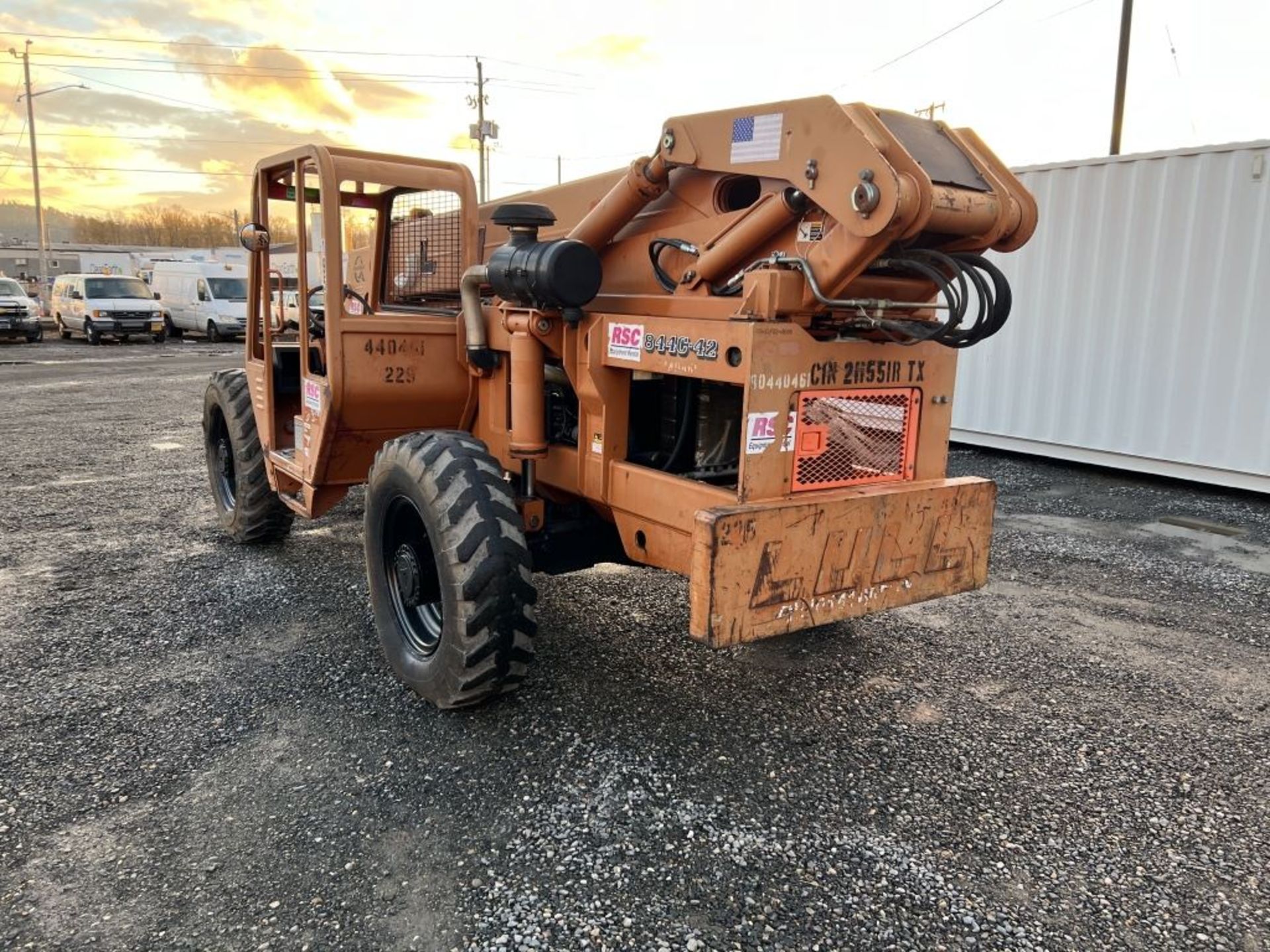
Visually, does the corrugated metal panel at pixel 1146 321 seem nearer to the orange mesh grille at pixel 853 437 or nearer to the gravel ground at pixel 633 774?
the gravel ground at pixel 633 774

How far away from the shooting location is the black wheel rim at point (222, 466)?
661cm

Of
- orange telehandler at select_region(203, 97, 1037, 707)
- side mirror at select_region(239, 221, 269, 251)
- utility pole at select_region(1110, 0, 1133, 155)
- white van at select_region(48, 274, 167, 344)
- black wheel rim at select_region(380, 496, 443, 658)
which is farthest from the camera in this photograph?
white van at select_region(48, 274, 167, 344)

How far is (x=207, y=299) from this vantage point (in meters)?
27.0

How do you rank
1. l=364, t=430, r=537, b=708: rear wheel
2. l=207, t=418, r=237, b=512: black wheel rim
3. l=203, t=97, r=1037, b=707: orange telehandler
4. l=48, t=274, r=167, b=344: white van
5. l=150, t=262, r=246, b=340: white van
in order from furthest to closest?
l=150, t=262, r=246, b=340: white van < l=48, t=274, r=167, b=344: white van < l=207, t=418, r=237, b=512: black wheel rim < l=364, t=430, r=537, b=708: rear wheel < l=203, t=97, r=1037, b=707: orange telehandler

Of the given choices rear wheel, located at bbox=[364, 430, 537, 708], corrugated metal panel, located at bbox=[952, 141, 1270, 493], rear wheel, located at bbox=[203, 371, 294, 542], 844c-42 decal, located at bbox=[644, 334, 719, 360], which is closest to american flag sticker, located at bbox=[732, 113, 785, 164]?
844c-42 decal, located at bbox=[644, 334, 719, 360]

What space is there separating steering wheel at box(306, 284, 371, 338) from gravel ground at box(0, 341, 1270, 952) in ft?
5.05

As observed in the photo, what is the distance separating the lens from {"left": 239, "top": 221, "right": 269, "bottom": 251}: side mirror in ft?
17.0

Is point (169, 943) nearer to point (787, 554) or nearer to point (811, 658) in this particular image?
point (787, 554)

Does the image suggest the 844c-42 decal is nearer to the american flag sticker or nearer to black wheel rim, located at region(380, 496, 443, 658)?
the american flag sticker

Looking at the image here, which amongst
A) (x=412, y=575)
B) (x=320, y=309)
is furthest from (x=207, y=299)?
(x=412, y=575)

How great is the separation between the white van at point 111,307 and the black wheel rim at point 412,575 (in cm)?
2520

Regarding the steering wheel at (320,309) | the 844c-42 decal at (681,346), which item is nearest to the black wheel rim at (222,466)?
the steering wheel at (320,309)

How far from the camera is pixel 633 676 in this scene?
4.25 meters

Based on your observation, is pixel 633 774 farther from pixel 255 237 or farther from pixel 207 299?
pixel 207 299
